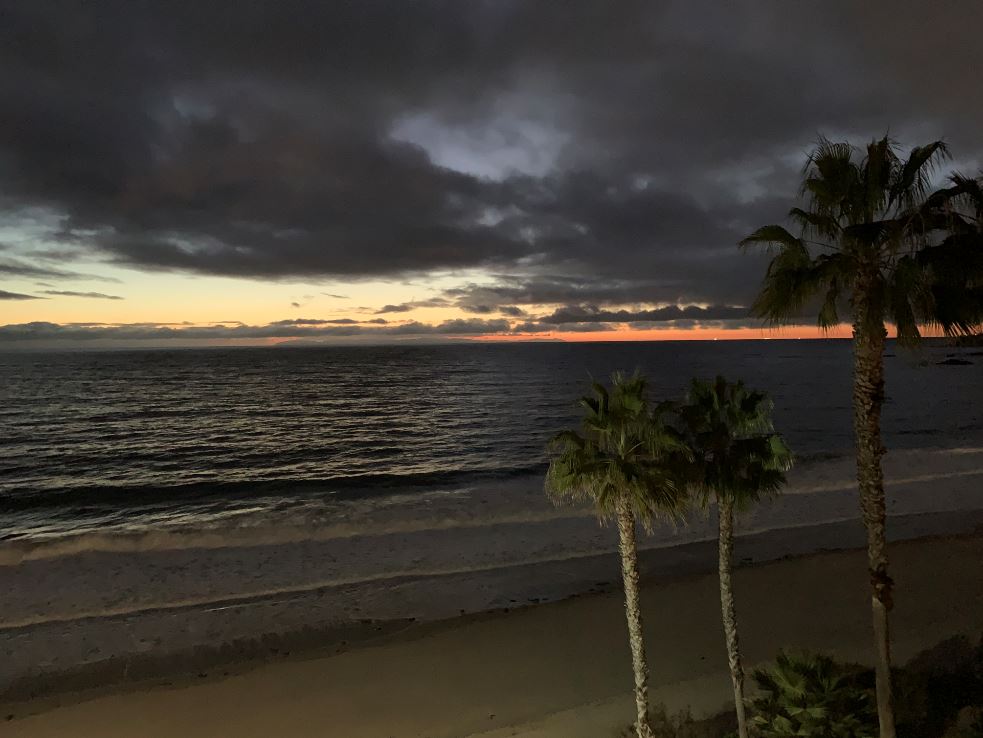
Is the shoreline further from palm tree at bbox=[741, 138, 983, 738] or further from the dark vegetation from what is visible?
palm tree at bbox=[741, 138, 983, 738]

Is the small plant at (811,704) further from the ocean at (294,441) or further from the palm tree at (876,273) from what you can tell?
the ocean at (294,441)

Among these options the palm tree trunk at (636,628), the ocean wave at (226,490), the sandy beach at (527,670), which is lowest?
the sandy beach at (527,670)

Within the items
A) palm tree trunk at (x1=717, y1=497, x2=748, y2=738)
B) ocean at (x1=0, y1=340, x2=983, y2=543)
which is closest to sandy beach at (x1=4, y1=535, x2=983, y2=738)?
palm tree trunk at (x1=717, y1=497, x2=748, y2=738)

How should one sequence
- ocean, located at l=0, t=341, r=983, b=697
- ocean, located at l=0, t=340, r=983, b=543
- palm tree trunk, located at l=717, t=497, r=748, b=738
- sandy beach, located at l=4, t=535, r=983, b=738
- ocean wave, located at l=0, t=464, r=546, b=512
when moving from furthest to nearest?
1. ocean wave, located at l=0, t=464, r=546, b=512
2. ocean, located at l=0, t=340, r=983, b=543
3. ocean, located at l=0, t=341, r=983, b=697
4. sandy beach, located at l=4, t=535, r=983, b=738
5. palm tree trunk, located at l=717, t=497, r=748, b=738

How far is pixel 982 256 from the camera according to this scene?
27.1 feet

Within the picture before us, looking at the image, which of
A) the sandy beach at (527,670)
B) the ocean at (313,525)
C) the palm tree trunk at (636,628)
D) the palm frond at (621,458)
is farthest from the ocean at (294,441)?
the sandy beach at (527,670)

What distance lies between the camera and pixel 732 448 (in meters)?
11.1

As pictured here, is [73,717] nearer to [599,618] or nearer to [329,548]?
[329,548]

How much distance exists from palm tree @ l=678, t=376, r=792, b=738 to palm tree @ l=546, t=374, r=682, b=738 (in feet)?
3.59

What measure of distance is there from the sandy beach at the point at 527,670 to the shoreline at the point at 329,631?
33 centimetres

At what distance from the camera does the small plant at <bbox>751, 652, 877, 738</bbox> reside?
407 inches

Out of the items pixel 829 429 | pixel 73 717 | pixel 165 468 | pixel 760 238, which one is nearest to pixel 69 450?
pixel 165 468

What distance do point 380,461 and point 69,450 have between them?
88.6ft

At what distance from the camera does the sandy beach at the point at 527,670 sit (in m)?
13.6
